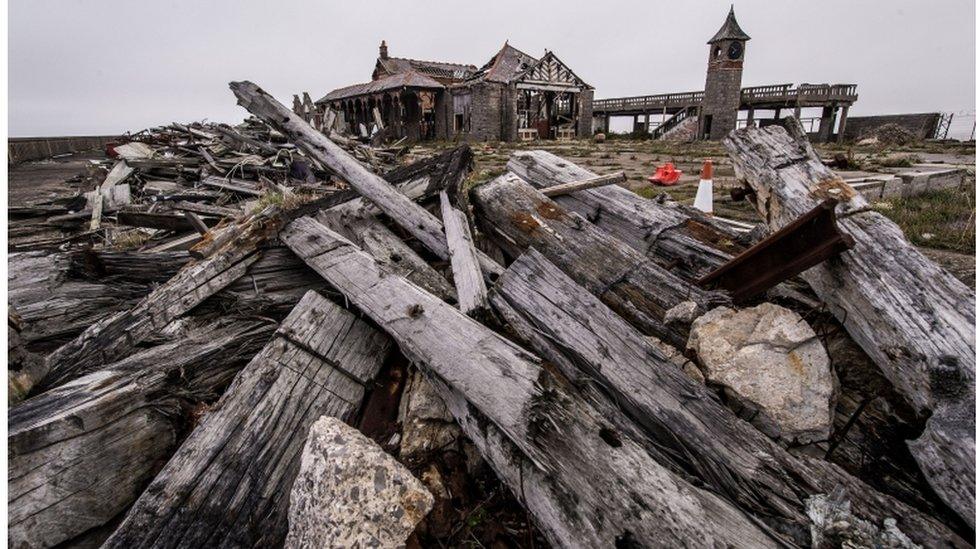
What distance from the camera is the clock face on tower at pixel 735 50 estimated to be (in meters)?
27.4

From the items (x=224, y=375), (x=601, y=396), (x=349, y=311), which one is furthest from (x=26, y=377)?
(x=601, y=396)

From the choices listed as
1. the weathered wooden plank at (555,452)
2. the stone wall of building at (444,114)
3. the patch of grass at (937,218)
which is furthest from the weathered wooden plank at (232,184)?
the stone wall of building at (444,114)

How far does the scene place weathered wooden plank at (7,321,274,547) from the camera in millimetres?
1801

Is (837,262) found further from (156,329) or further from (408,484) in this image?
(156,329)

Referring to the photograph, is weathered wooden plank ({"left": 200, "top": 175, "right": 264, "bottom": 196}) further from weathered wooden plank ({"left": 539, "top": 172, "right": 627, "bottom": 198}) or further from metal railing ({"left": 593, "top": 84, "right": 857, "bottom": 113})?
metal railing ({"left": 593, "top": 84, "right": 857, "bottom": 113})

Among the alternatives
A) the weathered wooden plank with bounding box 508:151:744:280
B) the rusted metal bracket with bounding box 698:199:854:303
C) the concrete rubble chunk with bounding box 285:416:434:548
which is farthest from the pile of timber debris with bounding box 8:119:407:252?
the rusted metal bracket with bounding box 698:199:854:303

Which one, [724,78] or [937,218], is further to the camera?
[724,78]

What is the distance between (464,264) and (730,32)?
108ft

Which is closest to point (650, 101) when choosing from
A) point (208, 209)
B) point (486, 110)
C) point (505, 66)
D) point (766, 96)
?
point (766, 96)

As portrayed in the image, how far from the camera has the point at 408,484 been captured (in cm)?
175

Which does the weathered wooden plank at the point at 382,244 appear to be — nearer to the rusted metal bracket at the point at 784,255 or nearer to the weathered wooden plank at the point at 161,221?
the rusted metal bracket at the point at 784,255

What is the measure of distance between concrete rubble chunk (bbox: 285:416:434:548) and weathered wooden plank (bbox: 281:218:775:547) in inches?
16.4

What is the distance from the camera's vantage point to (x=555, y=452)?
5.41 feet

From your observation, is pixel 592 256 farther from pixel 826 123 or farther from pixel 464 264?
pixel 826 123
